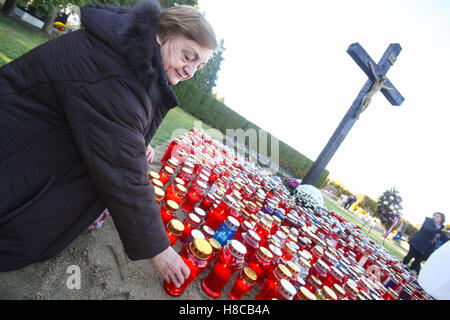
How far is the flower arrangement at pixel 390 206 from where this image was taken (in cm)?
1152

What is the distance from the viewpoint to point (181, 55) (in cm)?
116

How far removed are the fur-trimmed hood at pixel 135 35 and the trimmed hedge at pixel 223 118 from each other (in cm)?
1599

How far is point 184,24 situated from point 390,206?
46.8ft

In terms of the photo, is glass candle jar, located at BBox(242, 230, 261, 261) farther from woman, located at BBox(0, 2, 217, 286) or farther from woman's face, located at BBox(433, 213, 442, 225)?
woman's face, located at BBox(433, 213, 442, 225)

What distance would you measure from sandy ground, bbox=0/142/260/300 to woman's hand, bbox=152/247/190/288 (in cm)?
19

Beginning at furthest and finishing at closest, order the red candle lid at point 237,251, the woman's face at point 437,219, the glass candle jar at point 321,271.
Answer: the woman's face at point 437,219
the glass candle jar at point 321,271
the red candle lid at point 237,251

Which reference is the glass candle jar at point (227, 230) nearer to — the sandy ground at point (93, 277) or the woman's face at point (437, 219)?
the sandy ground at point (93, 277)

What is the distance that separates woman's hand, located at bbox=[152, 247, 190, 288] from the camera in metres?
1.01

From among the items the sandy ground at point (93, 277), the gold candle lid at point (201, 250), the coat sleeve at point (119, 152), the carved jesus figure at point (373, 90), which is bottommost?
the sandy ground at point (93, 277)

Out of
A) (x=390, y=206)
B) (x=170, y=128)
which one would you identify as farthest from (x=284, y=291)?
(x=390, y=206)

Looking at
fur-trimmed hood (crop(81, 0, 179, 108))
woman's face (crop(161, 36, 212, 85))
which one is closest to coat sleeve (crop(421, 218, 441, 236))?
Answer: woman's face (crop(161, 36, 212, 85))

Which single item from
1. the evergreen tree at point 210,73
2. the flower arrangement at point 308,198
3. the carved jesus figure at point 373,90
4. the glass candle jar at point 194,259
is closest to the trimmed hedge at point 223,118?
the evergreen tree at point 210,73
